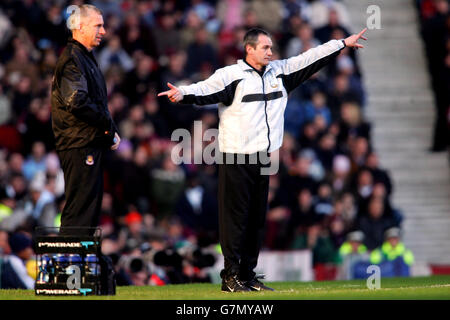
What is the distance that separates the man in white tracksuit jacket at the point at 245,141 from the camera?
31.1ft

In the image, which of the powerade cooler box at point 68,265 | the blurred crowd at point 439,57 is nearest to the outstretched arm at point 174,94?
the powerade cooler box at point 68,265

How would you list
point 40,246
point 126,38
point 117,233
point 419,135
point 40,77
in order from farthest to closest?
point 419,135 → point 126,38 → point 40,77 → point 117,233 → point 40,246

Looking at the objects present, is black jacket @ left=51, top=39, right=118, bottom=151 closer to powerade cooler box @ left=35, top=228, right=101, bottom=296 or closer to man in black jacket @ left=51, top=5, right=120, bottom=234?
man in black jacket @ left=51, top=5, right=120, bottom=234

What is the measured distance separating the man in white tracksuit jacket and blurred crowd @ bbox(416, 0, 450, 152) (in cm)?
1005

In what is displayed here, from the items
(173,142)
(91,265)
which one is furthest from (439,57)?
(91,265)

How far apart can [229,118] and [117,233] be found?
18.5 feet

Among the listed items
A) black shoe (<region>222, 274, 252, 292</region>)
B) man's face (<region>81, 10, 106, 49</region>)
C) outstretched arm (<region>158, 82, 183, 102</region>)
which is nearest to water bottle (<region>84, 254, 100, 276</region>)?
black shoe (<region>222, 274, 252, 292</region>)

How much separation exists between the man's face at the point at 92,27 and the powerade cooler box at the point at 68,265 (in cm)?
170

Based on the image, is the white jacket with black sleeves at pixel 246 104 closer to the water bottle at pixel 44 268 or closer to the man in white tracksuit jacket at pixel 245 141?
the man in white tracksuit jacket at pixel 245 141

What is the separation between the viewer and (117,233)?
584 inches

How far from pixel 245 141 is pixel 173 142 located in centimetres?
772

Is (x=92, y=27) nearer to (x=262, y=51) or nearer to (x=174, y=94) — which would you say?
(x=174, y=94)

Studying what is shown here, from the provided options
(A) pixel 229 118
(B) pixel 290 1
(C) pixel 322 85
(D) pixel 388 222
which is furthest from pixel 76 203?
(B) pixel 290 1
